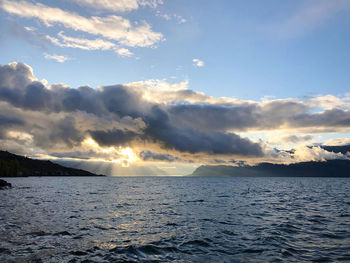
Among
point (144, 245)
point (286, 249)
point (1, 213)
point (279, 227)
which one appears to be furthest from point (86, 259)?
point (1, 213)

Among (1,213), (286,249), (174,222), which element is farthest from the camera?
(1,213)

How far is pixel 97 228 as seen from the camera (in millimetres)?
26359

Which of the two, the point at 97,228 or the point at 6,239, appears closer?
the point at 6,239

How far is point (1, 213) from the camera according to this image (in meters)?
34.8

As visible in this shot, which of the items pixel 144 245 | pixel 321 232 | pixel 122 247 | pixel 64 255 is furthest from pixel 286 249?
pixel 64 255

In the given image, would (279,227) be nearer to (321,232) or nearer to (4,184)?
(321,232)

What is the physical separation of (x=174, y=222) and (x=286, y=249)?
566 inches

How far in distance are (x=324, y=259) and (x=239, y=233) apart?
29.3ft

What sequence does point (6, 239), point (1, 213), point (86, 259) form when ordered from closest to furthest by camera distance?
1. point (86, 259)
2. point (6, 239)
3. point (1, 213)

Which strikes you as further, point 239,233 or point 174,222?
point 174,222

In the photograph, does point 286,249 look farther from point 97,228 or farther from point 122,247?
point 97,228

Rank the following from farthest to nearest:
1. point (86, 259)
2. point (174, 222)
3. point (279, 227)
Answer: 1. point (174, 222)
2. point (279, 227)
3. point (86, 259)

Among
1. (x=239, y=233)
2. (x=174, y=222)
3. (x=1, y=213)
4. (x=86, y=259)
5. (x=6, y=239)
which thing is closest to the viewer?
(x=86, y=259)

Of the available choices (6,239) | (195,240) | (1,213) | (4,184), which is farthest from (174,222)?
(4,184)
